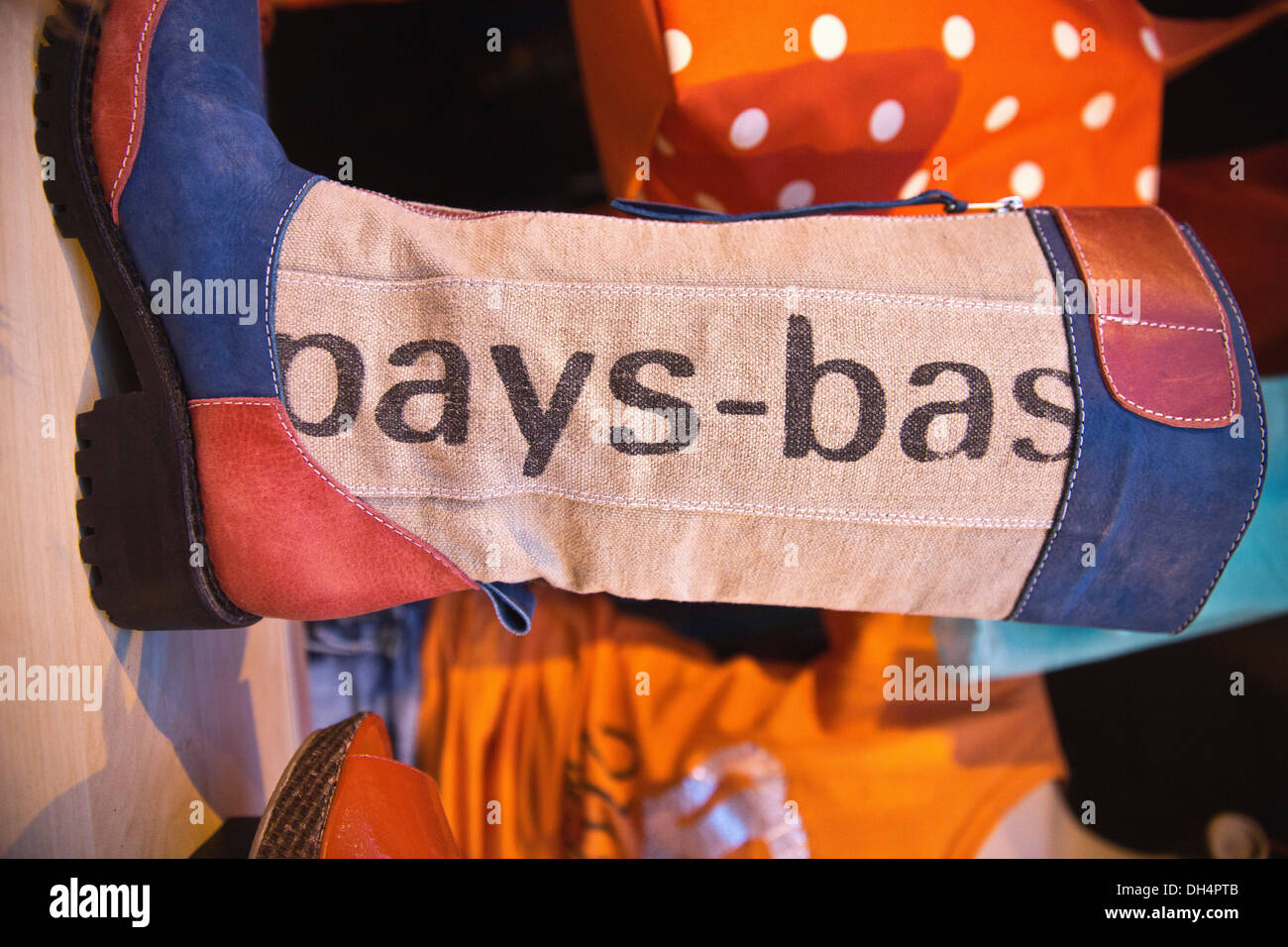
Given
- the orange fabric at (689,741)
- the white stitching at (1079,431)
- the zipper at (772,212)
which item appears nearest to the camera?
the white stitching at (1079,431)

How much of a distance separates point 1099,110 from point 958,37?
0.71 ft

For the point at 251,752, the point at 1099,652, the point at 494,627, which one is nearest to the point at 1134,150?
the point at 1099,652

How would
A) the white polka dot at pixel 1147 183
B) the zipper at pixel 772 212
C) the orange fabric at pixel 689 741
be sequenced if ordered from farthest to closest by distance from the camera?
the white polka dot at pixel 1147 183 → the orange fabric at pixel 689 741 → the zipper at pixel 772 212

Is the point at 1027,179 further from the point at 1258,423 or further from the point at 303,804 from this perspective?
the point at 303,804

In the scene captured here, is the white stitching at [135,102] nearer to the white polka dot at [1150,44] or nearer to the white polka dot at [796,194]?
the white polka dot at [796,194]

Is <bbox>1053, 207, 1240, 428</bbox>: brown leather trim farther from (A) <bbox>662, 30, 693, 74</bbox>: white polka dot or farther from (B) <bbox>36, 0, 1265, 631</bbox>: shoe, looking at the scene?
(A) <bbox>662, 30, 693, 74</bbox>: white polka dot

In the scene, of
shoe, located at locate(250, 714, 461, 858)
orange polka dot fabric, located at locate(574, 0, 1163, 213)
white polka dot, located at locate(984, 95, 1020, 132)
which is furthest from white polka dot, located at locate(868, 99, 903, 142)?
shoe, located at locate(250, 714, 461, 858)

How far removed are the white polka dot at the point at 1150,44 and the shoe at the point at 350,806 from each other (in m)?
1.11

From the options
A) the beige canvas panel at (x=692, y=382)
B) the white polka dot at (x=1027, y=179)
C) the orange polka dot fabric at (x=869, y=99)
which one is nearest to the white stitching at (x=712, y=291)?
the beige canvas panel at (x=692, y=382)

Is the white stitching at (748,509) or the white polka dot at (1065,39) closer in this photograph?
the white stitching at (748,509)

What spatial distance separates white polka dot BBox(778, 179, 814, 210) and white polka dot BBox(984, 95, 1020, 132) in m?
0.20

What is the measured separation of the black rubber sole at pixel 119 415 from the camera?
0.60 metres
